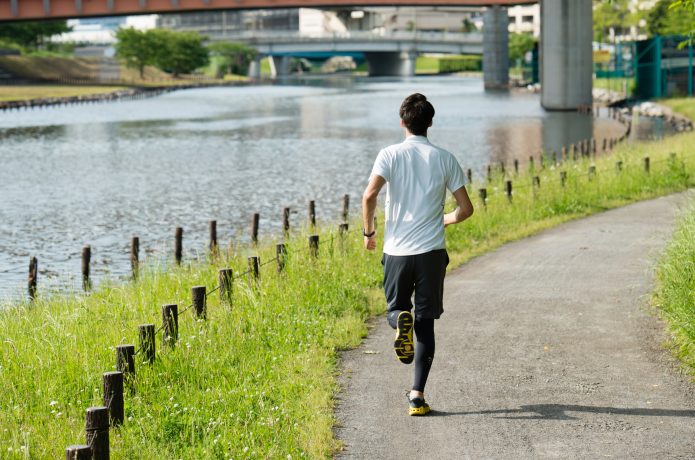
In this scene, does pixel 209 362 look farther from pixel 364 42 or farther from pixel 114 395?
pixel 364 42

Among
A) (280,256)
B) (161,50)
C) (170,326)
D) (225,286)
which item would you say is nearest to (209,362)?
(170,326)

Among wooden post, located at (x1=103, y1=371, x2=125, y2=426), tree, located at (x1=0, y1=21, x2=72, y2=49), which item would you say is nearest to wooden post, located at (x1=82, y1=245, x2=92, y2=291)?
wooden post, located at (x1=103, y1=371, x2=125, y2=426)

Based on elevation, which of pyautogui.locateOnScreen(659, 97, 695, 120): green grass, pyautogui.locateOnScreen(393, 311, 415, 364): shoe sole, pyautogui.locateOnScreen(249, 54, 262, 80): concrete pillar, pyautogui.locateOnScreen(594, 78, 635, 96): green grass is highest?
pyautogui.locateOnScreen(249, 54, 262, 80): concrete pillar

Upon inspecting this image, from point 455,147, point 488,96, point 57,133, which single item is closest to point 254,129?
point 57,133

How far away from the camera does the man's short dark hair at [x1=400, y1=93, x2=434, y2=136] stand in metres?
7.71

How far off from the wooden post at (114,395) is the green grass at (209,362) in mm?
100

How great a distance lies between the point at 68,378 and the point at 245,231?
54.7 feet

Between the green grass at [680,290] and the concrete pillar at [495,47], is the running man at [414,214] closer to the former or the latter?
the green grass at [680,290]

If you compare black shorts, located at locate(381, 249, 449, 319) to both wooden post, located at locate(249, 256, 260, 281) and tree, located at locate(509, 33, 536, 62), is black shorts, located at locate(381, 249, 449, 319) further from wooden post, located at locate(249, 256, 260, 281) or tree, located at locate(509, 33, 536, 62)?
tree, located at locate(509, 33, 536, 62)

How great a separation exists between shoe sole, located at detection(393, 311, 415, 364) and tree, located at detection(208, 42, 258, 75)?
150m

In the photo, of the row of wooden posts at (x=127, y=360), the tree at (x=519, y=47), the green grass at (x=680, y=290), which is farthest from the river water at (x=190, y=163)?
the tree at (x=519, y=47)

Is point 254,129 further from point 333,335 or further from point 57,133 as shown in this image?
point 333,335

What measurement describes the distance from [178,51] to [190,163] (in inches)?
4094

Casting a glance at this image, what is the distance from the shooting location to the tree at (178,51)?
14173 cm
